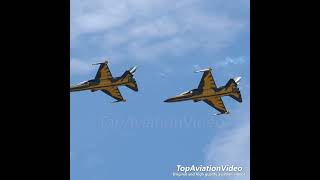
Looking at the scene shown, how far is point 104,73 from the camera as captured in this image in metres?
15.4

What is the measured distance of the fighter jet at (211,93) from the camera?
14.6 meters

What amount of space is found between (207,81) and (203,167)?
7.69ft

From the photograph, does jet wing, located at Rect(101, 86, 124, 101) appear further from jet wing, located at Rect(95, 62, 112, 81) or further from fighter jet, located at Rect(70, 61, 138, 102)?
jet wing, located at Rect(95, 62, 112, 81)

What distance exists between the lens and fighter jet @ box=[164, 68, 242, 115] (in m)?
14.6

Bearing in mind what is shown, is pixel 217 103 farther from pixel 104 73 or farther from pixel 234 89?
pixel 104 73

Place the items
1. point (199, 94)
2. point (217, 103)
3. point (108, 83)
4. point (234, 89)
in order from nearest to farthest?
1. point (234, 89)
2. point (217, 103)
3. point (199, 94)
4. point (108, 83)

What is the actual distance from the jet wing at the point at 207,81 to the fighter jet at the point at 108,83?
174 centimetres

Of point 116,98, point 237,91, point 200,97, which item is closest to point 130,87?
point 116,98

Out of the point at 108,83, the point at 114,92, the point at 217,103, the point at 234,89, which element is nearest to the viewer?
the point at 234,89

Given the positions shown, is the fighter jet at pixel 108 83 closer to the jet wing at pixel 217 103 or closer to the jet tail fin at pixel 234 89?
the jet wing at pixel 217 103

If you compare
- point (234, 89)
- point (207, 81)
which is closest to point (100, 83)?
point (207, 81)

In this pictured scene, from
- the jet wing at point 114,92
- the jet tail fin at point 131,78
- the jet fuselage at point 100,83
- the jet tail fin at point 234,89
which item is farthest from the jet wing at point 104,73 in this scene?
the jet tail fin at point 234,89

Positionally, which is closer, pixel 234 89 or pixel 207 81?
pixel 234 89

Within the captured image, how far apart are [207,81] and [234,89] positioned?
78 centimetres
